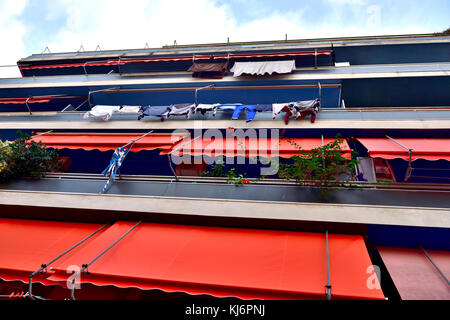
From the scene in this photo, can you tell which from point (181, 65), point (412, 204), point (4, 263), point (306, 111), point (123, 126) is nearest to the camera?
point (4, 263)

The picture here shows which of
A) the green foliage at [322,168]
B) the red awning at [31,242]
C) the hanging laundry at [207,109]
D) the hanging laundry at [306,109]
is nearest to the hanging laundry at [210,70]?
the hanging laundry at [207,109]

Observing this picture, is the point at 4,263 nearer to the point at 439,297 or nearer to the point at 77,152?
the point at 77,152

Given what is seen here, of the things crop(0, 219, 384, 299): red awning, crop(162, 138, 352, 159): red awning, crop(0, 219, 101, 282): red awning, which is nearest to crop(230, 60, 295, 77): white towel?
crop(162, 138, 352, 159): red awning

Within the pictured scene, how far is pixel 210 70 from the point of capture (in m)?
13.1

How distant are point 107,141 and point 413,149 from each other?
10675mm

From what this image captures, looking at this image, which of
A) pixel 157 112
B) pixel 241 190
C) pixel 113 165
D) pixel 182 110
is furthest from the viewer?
pixel 182 110

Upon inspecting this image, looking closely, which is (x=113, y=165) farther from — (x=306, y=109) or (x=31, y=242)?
(x=306, y=109)

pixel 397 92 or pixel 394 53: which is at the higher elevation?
pixel 394 53

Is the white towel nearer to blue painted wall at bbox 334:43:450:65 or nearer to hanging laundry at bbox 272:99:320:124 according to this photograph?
hanging laundry at bbox 272:99:320:124

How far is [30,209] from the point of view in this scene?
830 centimetres

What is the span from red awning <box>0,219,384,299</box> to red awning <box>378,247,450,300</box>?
1008 mm

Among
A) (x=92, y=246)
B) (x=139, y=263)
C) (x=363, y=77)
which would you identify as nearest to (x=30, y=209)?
(x=92, y=246)


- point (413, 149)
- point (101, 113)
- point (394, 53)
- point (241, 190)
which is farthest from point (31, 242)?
point (394, 53)

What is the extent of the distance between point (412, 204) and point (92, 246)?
8.54 meters
